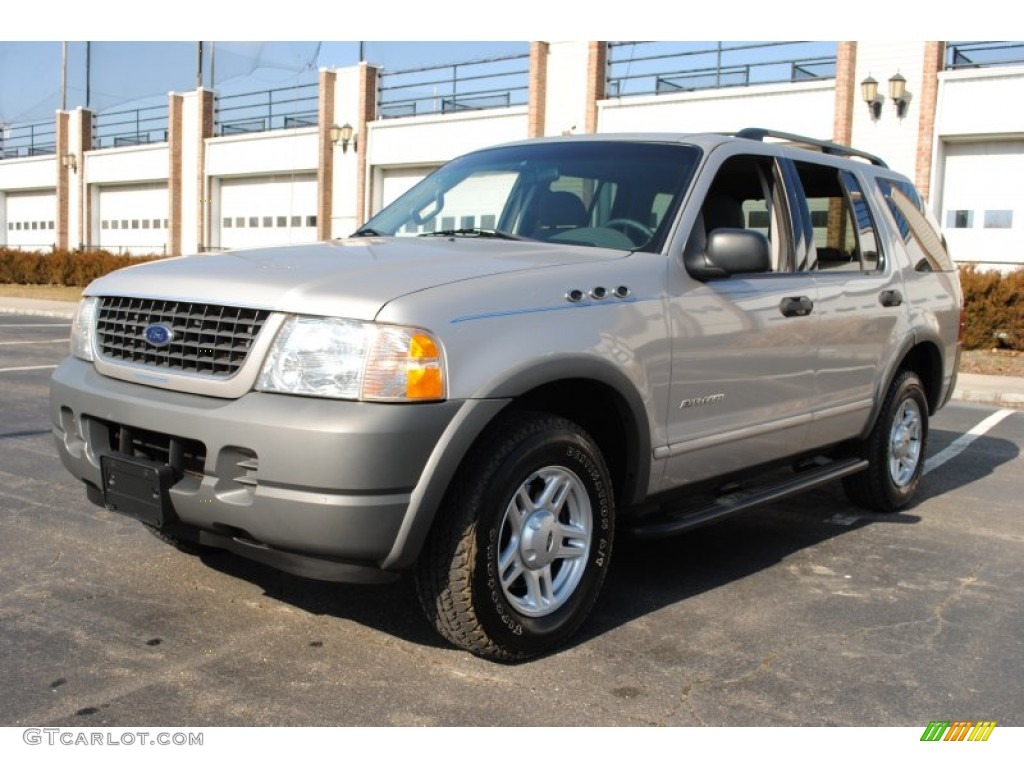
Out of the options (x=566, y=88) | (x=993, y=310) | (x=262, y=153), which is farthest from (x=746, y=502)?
(x=262, y=153)

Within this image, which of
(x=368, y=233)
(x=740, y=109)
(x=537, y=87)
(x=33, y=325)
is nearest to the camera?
(x=368, y=233)

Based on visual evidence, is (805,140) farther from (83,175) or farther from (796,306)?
(83,175)

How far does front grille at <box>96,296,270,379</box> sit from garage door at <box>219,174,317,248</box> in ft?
103

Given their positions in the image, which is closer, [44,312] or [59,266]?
[44,312]

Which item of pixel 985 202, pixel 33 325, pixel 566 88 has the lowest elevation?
pixel 33 325

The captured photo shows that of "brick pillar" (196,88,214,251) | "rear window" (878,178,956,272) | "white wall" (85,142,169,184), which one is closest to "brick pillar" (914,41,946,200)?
"rear window" (878,178,956,272)

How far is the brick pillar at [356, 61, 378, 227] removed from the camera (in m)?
33.6

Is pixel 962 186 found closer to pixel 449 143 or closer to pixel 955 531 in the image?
pixel 449 143

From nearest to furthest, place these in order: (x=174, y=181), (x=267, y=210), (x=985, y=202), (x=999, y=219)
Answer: (x=999, y=219), (x=985, y=202), (x=267, y=210), (x=174, y=181)

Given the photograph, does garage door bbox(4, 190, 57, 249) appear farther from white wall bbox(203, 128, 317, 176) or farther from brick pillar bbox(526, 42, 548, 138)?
brick pillar bbox(526, 42, 548, 138)

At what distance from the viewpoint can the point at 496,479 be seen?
3623 mm

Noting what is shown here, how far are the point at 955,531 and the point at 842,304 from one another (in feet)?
5.12

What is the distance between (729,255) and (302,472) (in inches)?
79.0

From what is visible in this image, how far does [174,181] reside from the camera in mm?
40188
